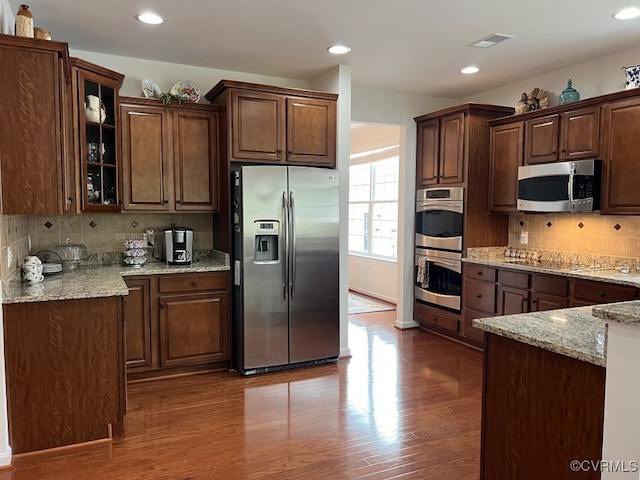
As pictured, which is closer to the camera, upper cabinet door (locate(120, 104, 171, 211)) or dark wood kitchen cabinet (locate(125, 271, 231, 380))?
dark wood kitchen cabinet (locate(125, 271, 231, 380))

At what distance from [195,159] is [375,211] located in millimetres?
4141

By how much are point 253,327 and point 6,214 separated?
199 centimetres

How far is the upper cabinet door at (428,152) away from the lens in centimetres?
512

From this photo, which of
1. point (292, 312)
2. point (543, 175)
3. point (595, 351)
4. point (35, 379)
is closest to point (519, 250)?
point (543, 175)

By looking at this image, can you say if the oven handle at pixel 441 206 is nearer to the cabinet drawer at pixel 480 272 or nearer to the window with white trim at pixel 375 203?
the cabinet drawer at pixel 480 272

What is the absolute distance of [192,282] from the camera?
3.89 meters

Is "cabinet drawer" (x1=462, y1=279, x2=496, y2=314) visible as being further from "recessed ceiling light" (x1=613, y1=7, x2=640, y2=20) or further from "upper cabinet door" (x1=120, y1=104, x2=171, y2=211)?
"upper cabinet door" (x1=120, y1=104, x2=171, y2=211)

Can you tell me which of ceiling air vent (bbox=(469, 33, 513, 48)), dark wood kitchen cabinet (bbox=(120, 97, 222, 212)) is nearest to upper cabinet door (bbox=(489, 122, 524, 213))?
ceiling air vent (bbox=(469, 33, 513, 48))

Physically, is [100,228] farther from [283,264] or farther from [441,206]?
[441,206]

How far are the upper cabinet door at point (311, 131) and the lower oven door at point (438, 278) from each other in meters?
1.66

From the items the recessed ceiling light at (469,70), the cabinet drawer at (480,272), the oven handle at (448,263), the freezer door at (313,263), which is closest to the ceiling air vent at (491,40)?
the recessed ceiling light at (469,70)

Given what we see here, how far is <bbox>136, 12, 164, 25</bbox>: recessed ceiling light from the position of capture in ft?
10.2

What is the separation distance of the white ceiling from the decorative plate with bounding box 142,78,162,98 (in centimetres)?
23

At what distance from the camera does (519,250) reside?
4.84 m
